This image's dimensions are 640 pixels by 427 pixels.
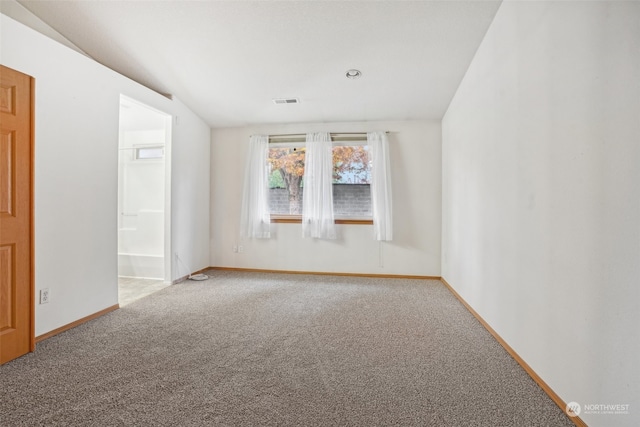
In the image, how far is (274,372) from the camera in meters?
1.83

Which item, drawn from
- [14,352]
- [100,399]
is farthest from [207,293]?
[100,399]

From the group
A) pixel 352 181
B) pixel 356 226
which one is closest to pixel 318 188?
pixel 352 181

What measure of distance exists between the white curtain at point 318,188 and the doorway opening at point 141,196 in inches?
79.5

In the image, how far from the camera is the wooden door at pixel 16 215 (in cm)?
192

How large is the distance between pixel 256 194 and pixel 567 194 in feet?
12.3

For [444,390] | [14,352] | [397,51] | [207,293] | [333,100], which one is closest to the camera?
[444,390]

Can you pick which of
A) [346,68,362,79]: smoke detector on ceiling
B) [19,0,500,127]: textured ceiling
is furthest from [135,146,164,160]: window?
[346,68,362,79]: smoke detector on ceiling

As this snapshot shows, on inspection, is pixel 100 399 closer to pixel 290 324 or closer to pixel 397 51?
pixel 290 324

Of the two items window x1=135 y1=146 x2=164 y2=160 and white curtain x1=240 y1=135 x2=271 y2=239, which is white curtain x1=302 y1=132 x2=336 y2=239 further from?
window x1=135 y1=146 x2=164 y2=160

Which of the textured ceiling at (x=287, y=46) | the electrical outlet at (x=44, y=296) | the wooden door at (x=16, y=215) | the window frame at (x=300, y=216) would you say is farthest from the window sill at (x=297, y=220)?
the wooden door at (x=16, y=215)

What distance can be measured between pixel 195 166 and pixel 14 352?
287 centimetres

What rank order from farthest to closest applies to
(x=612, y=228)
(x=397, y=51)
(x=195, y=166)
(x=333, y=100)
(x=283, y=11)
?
(x=195, y=166)
(x=333, y=100)
(x=397, y=51)
(x=283, y=11)
(x=612, y=228)

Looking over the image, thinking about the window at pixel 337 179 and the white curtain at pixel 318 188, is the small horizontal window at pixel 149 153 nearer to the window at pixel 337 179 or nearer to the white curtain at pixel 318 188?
the window at pixel 337 179

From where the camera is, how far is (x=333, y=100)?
3.83 metres
